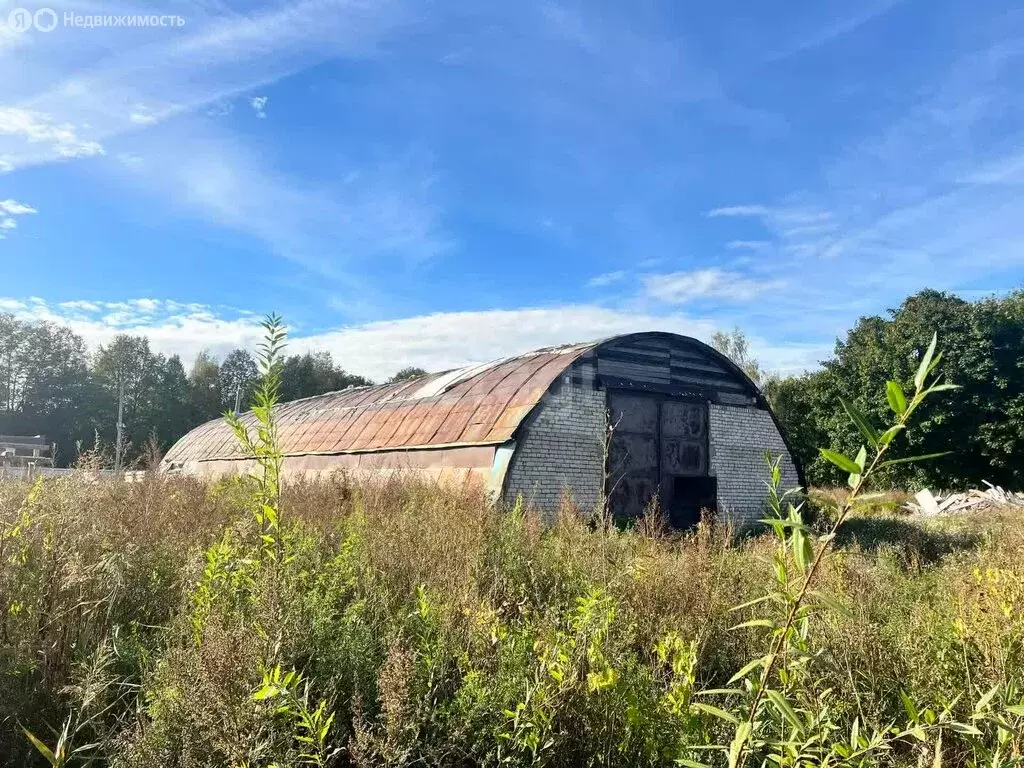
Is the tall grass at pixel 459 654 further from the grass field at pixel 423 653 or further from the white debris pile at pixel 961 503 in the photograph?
the white debris pile at pixel 961 503

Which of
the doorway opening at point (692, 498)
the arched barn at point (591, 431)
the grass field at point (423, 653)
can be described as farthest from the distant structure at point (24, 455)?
the doorway opening at point (692, 498)

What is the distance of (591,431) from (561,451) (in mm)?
924

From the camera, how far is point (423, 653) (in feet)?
11.1

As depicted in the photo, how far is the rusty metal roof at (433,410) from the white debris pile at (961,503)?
46.6 feet

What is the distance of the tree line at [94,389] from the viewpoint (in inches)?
1841

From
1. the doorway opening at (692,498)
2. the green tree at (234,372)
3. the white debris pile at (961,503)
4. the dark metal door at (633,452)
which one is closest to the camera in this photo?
the dark metal door at (633,452)

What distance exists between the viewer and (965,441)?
89.5 feet

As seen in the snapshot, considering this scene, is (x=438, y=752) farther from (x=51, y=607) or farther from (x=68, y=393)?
(x=68, y=393)

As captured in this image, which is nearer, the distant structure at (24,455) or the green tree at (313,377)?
the distant structure at (24,455)

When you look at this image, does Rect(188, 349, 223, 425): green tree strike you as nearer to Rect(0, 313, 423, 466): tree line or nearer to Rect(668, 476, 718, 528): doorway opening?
Rect(0, 313, 423, 466): tree line

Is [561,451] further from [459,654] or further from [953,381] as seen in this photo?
[953,381]

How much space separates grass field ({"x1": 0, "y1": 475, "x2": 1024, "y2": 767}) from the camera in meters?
2.60

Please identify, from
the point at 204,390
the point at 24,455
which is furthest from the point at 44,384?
the point at 24,455

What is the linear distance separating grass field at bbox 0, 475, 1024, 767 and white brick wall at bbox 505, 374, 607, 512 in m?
6.05
